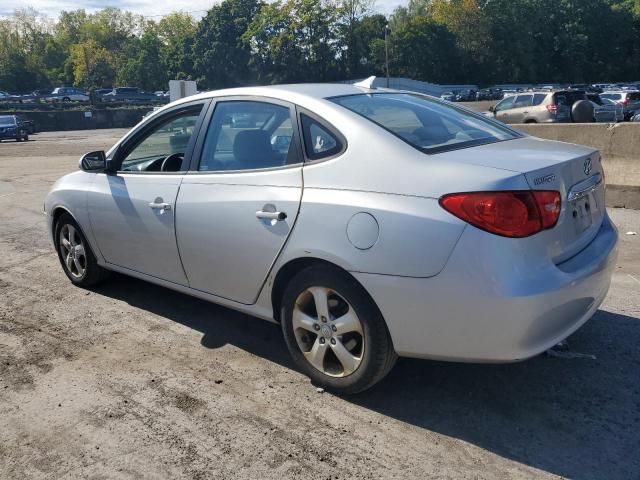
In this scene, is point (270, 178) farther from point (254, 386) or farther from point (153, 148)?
point (153, 148)

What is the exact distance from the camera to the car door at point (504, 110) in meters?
23.4

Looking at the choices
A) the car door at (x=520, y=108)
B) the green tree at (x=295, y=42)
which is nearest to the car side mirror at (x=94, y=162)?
the car door at (x=520, y=108)

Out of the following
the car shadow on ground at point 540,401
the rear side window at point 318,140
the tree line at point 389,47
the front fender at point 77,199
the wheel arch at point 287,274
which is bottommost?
the car shadow on ground at point 540,401

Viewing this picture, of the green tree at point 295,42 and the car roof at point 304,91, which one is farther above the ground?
the green tree at point 295,42

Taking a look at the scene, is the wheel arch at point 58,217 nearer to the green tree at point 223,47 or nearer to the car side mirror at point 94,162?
the car side mirror at point 94,162

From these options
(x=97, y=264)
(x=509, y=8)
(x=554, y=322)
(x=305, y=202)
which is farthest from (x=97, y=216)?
(x=509, y=8)

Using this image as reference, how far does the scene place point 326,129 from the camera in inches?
138

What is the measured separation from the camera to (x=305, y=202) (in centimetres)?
338

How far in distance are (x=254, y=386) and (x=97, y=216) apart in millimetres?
2071

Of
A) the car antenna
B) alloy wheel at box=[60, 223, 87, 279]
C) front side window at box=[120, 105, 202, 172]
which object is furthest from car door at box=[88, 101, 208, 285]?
the car antenna

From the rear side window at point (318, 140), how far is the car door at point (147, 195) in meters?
0.99

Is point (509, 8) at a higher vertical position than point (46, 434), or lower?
higher

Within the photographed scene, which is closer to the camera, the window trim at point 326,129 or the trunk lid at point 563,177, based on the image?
the trunk lid at point 563,177

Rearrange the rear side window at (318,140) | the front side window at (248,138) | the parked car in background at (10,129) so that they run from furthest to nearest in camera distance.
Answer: the parked car in background at (10,129), the front side window at (248,138), the rear side window at (318,140)
